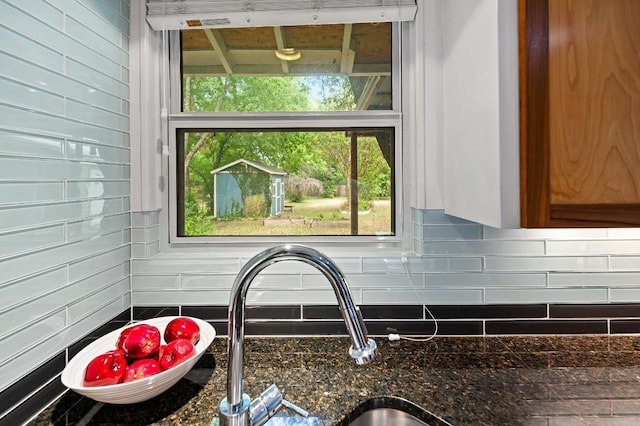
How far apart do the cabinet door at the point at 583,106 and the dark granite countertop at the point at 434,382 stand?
457 millimetres

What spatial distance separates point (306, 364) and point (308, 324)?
191 mm

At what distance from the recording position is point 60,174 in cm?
89

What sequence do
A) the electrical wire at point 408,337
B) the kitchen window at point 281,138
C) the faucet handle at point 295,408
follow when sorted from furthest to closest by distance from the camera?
the kitchen window at point 281,138 → the electrical wire at point 408,337 → the faucet handle at point 295,408

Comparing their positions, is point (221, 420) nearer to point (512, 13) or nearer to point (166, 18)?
point (512, 13)

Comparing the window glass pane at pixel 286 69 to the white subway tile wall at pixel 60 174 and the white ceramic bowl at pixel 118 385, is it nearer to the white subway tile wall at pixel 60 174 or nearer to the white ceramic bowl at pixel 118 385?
the white subway tile wall at pixel 60 174

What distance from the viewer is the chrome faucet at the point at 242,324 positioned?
705 mm

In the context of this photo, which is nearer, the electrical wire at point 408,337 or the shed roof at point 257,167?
the electrical wire at point 408,337

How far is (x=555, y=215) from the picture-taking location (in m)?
0.77

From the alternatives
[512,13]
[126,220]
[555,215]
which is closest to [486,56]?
[512,13]

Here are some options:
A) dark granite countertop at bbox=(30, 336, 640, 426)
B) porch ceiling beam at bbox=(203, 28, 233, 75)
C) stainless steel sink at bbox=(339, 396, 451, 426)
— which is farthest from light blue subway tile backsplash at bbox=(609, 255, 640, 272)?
porch ceiling beam at bbox=(203, 28, 233, 75)

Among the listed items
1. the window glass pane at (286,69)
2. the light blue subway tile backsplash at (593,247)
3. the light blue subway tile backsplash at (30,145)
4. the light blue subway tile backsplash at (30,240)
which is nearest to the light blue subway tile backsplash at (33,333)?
the light blue subway tile backsplash at (30,240)

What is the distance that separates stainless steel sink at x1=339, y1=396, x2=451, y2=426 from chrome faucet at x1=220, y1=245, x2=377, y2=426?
235 mm

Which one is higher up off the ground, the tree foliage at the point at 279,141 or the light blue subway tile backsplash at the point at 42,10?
the light blue subway tile backsplash at the point at 42,10

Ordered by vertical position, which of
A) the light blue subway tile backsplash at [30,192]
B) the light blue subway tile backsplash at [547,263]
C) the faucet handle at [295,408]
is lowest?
the faucet handle at [295,408]
